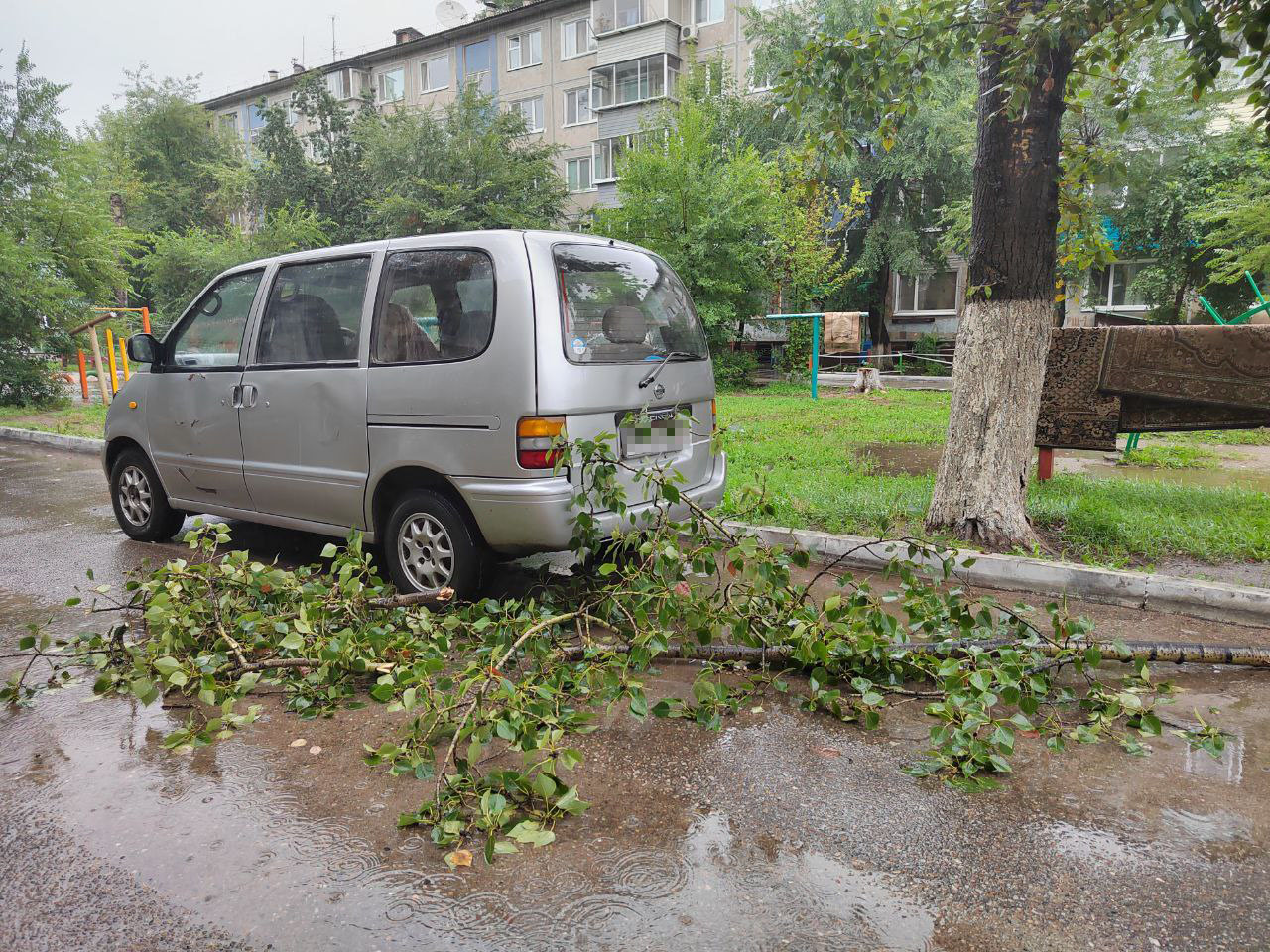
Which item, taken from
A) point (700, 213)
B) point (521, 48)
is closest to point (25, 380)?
point (700, 213)

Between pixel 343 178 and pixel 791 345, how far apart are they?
76.4ft

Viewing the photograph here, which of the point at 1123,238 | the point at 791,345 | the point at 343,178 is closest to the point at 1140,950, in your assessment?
the point at 791,345

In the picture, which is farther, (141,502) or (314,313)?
(141,502)

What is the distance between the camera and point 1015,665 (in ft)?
11.4

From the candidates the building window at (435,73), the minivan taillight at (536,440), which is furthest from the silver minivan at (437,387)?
the building window at (435,73)

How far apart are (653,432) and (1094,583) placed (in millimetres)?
2632

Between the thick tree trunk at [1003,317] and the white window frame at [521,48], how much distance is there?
126ft

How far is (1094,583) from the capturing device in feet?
16.4

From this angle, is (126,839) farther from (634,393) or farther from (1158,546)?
(1158,546)

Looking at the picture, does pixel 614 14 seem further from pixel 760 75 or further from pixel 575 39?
pixel 760 75

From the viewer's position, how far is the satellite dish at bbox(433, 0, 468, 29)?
1700 inches

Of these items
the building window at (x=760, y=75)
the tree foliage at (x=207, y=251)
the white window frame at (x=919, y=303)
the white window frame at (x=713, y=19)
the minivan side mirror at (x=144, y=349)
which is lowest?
the minivan side mirror at (x=144, y=349)

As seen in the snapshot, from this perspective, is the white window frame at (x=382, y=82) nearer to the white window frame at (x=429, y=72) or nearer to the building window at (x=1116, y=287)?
the white window frame at (x=429, y=72)

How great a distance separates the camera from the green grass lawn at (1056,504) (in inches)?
219
